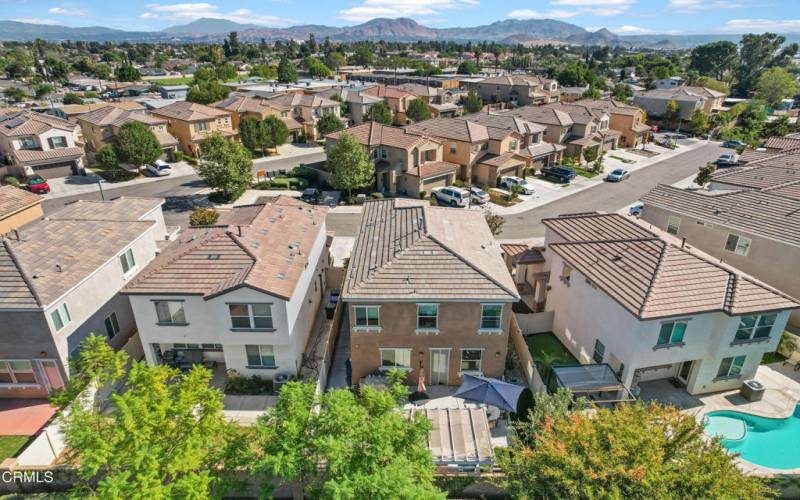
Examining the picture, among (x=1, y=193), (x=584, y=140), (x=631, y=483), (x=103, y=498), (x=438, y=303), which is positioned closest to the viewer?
(x=103, y=498)

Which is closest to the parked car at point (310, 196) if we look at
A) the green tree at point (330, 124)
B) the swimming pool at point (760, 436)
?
the green tree at point (330, 124)

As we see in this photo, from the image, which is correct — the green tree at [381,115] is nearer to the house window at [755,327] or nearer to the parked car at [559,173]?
the parked car at [559,173]

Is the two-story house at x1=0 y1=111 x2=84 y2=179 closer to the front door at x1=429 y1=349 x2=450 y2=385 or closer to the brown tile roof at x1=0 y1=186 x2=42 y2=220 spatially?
the brown tile roof at x1=0 y1=186 x2=42 y2=220

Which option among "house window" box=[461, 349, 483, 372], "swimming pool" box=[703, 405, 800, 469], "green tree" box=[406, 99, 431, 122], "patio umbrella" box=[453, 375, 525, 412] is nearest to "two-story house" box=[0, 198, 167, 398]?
"patio umbrella" box=[453, 375, 525, 412]

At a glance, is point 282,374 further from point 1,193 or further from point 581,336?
point 1,193

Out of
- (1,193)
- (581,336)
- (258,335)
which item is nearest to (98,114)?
(1,193)

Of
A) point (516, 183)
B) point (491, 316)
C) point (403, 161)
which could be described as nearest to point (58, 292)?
point (491, 316)
